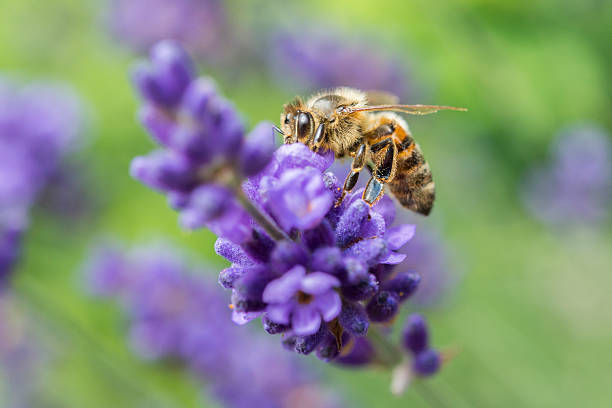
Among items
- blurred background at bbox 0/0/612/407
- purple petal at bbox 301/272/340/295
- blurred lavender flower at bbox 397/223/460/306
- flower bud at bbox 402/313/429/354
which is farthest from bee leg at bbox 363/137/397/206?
blurred lavender flower at bbox 397/223/460/306

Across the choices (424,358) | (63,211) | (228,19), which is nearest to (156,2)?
(228,19)

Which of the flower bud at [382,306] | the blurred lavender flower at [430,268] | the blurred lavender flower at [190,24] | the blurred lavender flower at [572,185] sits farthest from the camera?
the blurred lavender flower at [190,24]

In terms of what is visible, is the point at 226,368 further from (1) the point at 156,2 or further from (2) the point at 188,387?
(1) the point at 156,2

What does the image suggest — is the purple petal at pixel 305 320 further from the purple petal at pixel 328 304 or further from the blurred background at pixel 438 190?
the blurred background at pixel 438 190

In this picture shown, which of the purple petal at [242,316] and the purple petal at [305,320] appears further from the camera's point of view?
the purple petal at [242,316]

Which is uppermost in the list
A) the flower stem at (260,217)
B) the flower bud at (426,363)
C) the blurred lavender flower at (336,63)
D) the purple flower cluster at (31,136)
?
the purple flower cluster at (31,136)

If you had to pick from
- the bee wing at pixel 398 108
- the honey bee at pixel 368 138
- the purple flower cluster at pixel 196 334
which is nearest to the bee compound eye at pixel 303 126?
the honey bee at pixel 368 138

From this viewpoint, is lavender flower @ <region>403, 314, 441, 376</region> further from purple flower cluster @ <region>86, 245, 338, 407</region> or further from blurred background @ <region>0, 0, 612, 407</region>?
purple flower cluster @ <region>86, 245, 338, 407</region>
